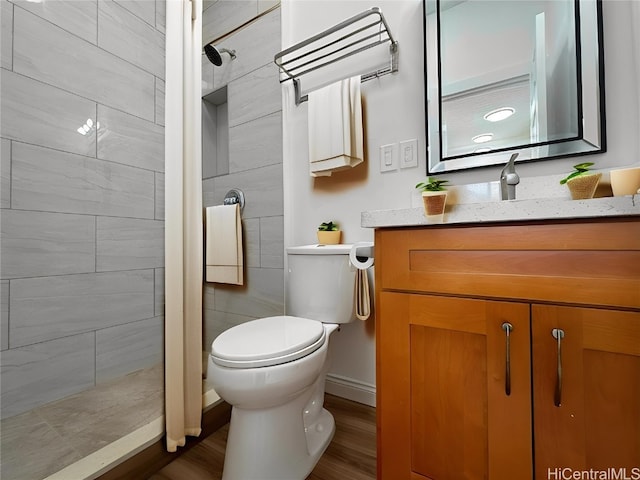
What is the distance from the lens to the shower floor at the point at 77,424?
0.81 meters

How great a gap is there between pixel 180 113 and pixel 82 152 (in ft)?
1.14

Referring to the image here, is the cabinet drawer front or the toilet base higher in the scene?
the cabinet drawer front


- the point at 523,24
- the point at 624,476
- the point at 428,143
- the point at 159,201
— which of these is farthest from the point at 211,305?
the point at 523,24

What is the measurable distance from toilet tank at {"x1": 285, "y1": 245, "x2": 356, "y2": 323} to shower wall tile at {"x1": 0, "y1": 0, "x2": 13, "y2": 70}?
1076mm

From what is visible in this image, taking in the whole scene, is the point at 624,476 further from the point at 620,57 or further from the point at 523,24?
the point at 523,24

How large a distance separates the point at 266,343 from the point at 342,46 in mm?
1452

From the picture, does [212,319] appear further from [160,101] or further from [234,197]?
[160,101]

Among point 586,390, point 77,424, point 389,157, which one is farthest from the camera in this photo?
point 389,157

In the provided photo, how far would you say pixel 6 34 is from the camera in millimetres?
823

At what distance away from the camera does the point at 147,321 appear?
1.08 metres

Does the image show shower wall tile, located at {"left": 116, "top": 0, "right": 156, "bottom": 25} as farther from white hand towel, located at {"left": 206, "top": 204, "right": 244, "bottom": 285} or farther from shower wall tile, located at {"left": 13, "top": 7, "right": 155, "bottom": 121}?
white hand towel, located at {"left": 206, "top": 204, "right": 244, "bottom": 285}

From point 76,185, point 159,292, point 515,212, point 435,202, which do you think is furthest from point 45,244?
point 515,212

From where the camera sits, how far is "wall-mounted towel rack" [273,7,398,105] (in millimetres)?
1262

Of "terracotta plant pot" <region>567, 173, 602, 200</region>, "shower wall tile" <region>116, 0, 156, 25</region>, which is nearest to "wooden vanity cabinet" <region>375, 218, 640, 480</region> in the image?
"terracotta plant pot" <region>567, 173, 602, 200</region>
